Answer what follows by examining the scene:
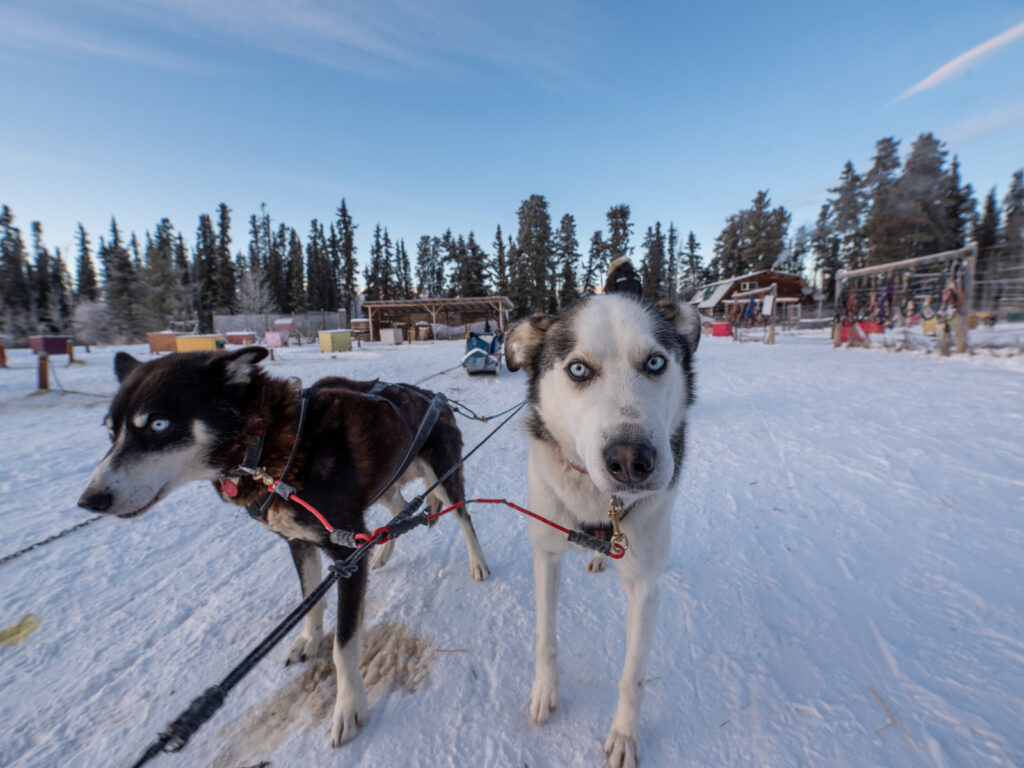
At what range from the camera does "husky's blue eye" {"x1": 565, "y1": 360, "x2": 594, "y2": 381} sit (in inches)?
64.5

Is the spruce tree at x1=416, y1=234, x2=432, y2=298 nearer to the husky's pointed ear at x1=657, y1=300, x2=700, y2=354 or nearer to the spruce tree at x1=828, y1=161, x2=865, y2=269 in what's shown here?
the spruce tree at x1=828, y1=161, x2=865, y2=269

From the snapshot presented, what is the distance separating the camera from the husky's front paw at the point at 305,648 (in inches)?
79.8

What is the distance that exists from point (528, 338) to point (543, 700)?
165 cm

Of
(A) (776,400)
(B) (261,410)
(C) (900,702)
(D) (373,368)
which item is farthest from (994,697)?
(D) (373,368)

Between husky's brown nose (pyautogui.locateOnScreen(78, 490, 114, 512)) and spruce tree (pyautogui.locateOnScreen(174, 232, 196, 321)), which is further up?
spruce tree (pyautogui.locateOnScreen(174, 232, 196, 321))

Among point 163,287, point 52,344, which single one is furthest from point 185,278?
point 52,344

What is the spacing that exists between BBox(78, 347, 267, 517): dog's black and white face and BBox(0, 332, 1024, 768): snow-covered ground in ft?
3.32

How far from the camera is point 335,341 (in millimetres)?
18281

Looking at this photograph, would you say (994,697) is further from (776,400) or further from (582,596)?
(776,400)

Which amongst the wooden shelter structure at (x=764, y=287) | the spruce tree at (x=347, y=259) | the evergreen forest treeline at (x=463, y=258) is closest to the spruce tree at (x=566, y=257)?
the evergreen forest treeline at (x=463, y=258)

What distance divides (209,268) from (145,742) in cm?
5906

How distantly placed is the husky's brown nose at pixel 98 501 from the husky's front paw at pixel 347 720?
4.03 ft

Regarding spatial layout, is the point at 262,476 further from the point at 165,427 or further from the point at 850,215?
the point at 850,215

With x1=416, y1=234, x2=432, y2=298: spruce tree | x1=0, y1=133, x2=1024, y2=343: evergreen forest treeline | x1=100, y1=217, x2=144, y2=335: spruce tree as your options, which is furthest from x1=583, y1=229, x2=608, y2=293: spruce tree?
x1=100, y1=217, x2=144, y2=335: spruce tree
